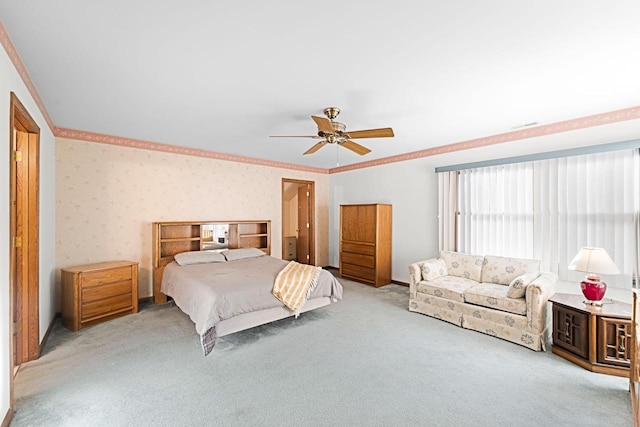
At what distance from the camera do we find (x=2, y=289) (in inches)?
72.2

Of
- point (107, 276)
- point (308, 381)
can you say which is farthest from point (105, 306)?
point (308, 381)

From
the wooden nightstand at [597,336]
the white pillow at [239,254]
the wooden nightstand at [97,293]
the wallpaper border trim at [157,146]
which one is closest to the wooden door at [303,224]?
the wallpaper border trim at [157,146]

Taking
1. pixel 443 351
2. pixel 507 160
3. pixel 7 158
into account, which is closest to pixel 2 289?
pixel 7 158

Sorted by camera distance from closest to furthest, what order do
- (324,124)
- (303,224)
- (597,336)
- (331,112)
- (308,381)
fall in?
(308,381) → (597,336) → (324,124) → (331,112) → (303,224)

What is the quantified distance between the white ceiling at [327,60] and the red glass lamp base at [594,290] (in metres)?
1.81

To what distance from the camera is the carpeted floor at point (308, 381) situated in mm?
2004

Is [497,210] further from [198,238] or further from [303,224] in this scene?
[198,238]

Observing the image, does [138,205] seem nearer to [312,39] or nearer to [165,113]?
[165,113]

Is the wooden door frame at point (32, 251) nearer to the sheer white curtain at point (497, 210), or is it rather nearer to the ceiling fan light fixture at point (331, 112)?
the ceiling fan light fixture at point (331, 112)

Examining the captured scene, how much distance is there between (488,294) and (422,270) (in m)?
0.93

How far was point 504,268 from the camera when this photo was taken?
3.84 m

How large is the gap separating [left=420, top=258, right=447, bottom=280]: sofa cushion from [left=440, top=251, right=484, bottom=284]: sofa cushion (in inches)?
3.8

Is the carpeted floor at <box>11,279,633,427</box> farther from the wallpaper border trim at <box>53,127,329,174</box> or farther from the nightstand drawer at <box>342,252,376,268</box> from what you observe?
the wallpaper border trim at <box>53,127,329,174</box>

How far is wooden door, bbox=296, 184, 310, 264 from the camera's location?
6960 millimetres
